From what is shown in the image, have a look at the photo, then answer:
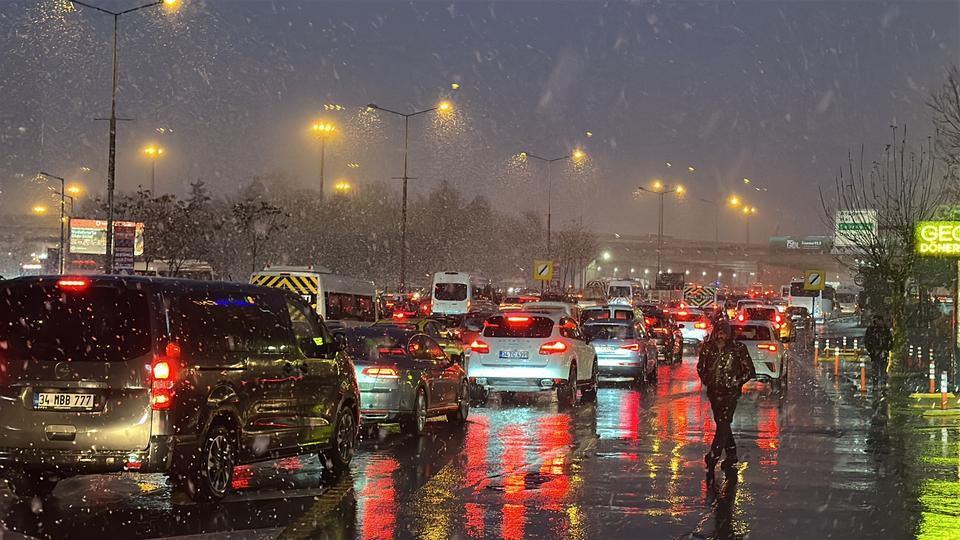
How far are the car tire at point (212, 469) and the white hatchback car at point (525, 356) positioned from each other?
40.1 ft

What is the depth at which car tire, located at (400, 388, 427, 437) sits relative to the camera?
17297mm

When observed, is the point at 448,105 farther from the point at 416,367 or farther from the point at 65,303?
the point at 65,303

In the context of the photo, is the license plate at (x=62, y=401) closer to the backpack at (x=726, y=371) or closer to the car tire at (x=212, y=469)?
the car tire at (x=212, y=469)

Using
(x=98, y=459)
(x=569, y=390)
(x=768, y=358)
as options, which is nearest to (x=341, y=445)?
(x=98, y=459)

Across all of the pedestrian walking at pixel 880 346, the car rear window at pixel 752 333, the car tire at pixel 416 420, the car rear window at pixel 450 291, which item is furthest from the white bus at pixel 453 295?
the car tire at pixel 416 420

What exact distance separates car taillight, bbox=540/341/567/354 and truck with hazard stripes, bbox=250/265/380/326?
10.5 m

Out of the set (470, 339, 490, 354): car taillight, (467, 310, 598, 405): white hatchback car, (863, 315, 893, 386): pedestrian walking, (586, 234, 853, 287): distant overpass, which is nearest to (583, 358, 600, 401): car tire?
(467, 310, 598, 405): white hatchback car

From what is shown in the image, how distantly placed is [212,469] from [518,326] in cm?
1308

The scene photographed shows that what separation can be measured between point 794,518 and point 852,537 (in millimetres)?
918

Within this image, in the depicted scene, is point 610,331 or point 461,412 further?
point 610,331

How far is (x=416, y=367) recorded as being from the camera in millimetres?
17641

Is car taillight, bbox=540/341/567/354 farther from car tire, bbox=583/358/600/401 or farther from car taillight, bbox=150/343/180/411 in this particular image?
car taillight, bbox=150/343/180/411

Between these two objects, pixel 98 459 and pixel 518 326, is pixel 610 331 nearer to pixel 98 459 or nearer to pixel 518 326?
pixel 518 326

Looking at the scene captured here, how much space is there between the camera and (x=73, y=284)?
10.8 metres
